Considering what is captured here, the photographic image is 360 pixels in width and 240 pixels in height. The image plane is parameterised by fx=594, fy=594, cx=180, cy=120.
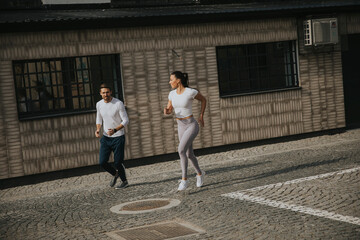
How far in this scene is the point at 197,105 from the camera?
46.8 ft

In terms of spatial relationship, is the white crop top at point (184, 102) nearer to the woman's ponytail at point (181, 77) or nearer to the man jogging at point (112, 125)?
the woman's ponytail at point (181, 77)

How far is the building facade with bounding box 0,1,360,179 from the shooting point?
1252 cm

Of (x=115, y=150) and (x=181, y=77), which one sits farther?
(x=115, y=150)

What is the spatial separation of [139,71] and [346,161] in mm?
4995

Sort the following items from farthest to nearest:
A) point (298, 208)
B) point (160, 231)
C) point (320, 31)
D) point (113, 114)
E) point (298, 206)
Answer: point (320, 31), point (113, 114), point (298, 206), point (298, 208), point (160, 231)

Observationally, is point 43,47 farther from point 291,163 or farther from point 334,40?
point 334,40

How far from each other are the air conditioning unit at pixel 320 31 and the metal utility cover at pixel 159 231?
8680 mm

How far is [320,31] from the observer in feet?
49.4

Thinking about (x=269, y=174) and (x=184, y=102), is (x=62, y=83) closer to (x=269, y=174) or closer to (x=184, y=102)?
(x=184, y=102)

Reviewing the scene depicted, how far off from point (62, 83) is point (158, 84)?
2187 millimetres

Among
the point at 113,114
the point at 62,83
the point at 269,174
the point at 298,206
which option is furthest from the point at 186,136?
the point at 62,83

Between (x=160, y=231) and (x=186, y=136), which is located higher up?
(x=186, y=136)

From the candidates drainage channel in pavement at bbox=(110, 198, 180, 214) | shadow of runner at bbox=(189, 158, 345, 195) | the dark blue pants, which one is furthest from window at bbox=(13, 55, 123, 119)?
drainage channel in pavement at bbox=(110, 198, 180, 214)

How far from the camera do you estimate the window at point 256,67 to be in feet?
48.4
